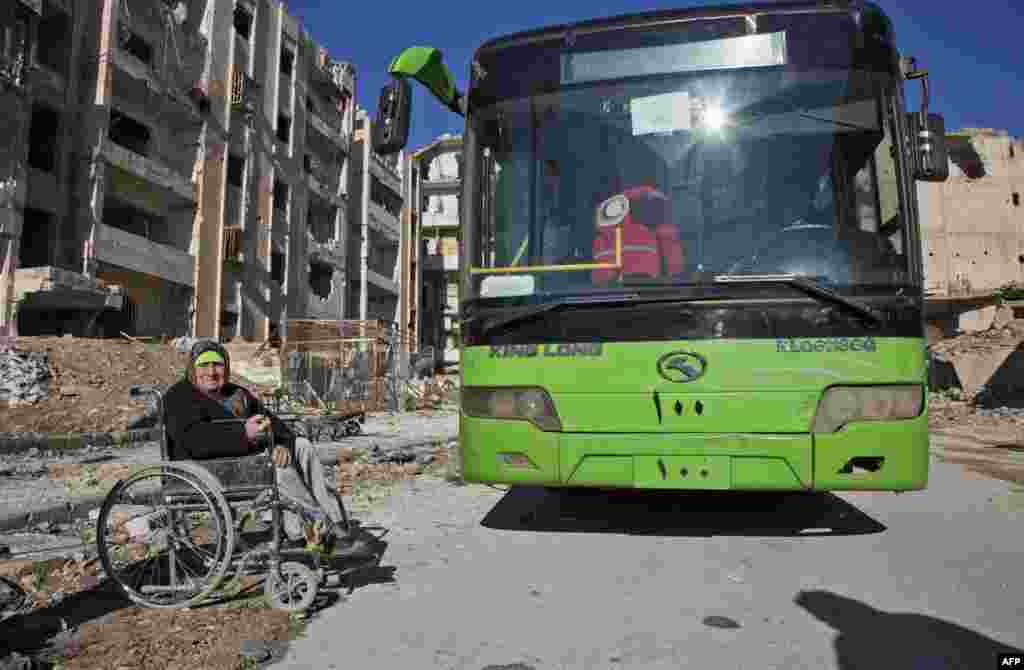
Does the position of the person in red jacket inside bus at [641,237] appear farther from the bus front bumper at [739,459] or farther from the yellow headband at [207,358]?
the yellow headband at [207,358]

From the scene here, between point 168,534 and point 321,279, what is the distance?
3609 cm

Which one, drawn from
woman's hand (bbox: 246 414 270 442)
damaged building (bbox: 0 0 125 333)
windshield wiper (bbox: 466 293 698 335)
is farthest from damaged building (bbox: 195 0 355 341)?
woman's hand (bbox: 246 414 270 442)

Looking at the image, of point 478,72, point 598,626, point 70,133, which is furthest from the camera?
point 70,133

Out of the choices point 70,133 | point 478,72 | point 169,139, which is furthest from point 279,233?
point 478,72

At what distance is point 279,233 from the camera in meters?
32.8

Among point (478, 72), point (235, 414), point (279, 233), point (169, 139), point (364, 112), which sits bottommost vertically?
point (235, 414)

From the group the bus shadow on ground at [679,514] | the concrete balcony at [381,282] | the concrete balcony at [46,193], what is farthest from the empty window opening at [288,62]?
the bus shadow on ground at [679,514]

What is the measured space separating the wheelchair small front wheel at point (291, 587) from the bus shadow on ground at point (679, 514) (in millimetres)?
2175

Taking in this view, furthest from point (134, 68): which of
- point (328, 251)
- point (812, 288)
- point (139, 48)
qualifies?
point (812, 288)

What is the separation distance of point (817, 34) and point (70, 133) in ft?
77.9

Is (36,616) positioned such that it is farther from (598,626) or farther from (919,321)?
(919,321)

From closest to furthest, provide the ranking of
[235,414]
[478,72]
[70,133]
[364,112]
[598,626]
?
[598,626]
[235,414]
[478,72]
[70,133]
[364,112]

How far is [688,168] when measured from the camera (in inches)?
175

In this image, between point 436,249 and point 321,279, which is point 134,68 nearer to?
point 321,279
